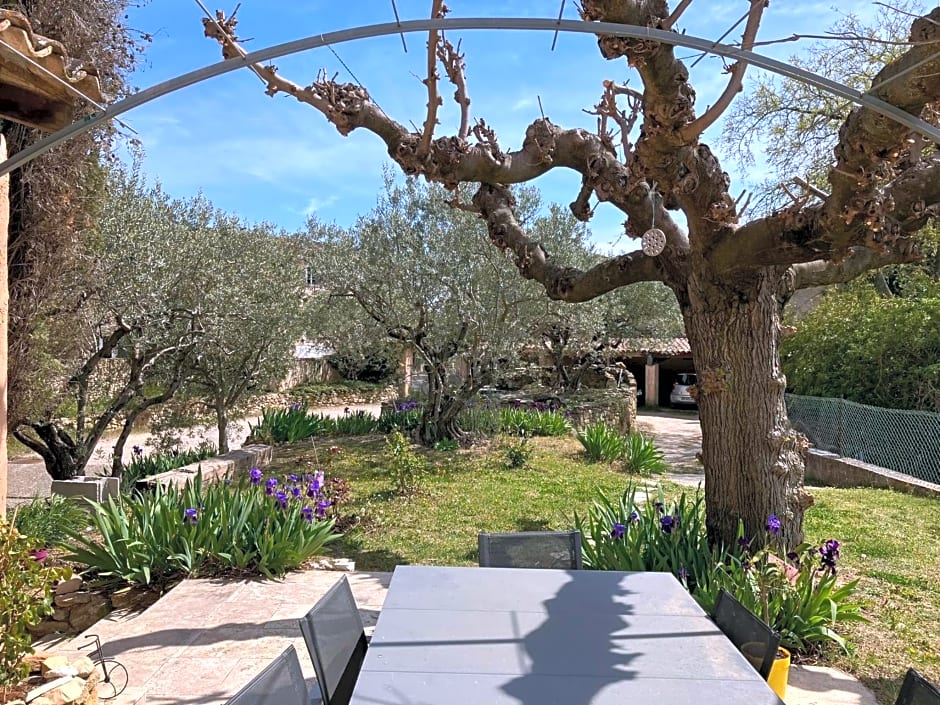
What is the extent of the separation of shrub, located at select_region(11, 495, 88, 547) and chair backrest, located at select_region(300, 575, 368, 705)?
3.70 meters

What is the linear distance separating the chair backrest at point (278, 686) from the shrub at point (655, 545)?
2846 millimetres

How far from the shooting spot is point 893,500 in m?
8.24

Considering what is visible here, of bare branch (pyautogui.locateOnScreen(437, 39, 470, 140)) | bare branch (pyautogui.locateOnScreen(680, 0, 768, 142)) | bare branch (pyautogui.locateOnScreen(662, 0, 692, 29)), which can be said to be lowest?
bare branch (pyautogui.locateOnScreen(680, 0, 768, 142))

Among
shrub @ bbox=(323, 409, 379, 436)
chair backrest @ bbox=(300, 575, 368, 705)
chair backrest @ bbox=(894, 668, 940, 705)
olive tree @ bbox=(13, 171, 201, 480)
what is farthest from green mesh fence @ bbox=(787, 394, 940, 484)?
olive tree @ bbox=(13, 171, 201, 480)

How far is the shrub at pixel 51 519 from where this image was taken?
17.9 feet

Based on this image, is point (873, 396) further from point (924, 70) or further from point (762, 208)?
point (924, 70)

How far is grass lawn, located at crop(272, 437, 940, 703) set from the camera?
165 inches

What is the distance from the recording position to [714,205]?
4441 mm

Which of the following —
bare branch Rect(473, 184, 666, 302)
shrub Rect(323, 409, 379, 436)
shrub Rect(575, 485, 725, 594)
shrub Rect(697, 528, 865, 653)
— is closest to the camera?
shrub Rect(697, 528, 865, 653)

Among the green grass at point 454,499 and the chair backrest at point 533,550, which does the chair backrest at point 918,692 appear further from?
the green grass at point 454,499

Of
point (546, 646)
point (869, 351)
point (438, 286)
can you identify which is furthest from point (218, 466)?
point (869, 351)

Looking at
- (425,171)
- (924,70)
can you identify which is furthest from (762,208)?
(924,70)

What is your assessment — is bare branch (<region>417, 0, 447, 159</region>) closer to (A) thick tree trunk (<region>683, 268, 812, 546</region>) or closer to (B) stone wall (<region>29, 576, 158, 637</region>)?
(A) thick tree trunk (<region>683, 268, 812, 546</region>)

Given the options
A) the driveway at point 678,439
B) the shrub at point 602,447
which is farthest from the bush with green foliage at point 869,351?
the shrub at point 602,447
